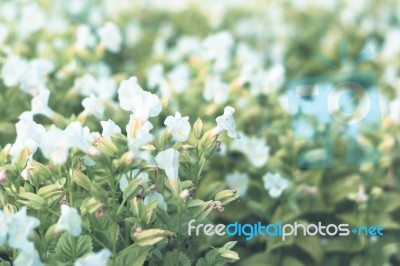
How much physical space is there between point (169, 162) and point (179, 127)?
0.46 feet

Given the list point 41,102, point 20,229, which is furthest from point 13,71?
point 20,229

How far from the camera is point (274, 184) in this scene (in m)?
2.71

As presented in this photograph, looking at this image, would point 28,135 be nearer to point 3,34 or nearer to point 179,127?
point 179,127

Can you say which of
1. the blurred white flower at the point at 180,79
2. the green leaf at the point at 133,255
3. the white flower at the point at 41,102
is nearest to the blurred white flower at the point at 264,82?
the blurred white flower at the point at 180,79

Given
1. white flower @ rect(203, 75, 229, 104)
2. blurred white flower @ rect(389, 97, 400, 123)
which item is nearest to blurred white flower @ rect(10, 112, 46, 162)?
white flower @ rect(203, 75, 229, 104)

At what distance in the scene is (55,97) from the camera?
3012mm

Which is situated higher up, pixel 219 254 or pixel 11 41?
pixel 11 41

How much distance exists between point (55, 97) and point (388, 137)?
1.58 metres

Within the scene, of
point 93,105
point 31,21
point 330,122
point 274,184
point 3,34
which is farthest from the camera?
point 31,21

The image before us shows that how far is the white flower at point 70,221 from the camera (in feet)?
6.11

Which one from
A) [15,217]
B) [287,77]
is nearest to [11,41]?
[287,77]

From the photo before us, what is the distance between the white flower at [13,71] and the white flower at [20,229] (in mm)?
1100

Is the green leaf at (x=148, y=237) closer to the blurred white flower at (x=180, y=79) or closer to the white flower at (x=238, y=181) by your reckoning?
the white flower at (x=238, y=181)

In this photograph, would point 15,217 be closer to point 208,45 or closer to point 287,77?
point 208,45
